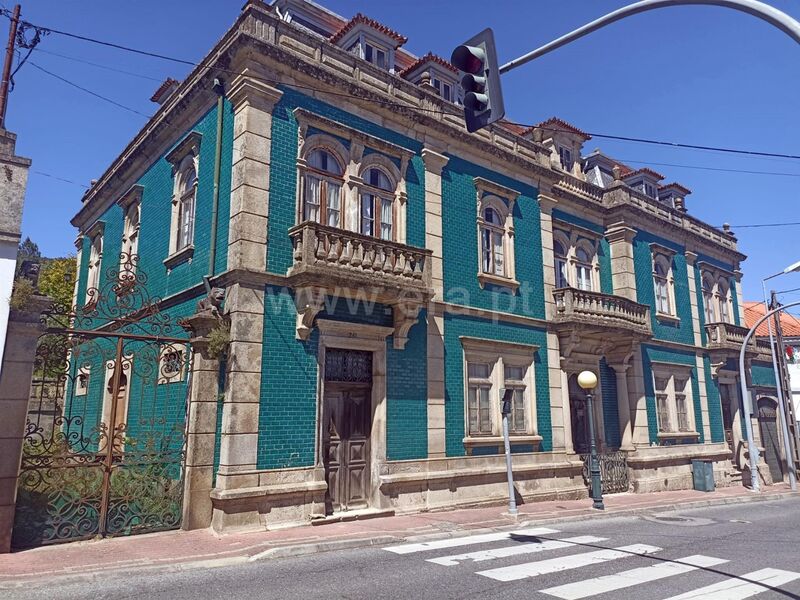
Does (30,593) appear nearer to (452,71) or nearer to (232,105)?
(232,105)

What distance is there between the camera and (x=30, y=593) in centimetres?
666

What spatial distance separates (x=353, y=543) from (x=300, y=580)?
89.8 inches

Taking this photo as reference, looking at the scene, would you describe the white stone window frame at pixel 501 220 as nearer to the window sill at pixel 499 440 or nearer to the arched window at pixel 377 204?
the arched window at pixel 377 204

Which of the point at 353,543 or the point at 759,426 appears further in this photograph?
the point at 759,426

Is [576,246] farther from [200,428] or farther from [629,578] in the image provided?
[200,428]

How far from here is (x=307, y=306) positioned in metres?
11.3

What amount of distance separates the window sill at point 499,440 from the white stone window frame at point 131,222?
10.0 m

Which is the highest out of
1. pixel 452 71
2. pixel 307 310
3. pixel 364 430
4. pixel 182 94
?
pixel 452 71

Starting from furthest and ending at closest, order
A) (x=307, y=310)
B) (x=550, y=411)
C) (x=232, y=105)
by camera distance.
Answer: (x=550, y=411) < (x=232, y=105) < (x=307, y=310)

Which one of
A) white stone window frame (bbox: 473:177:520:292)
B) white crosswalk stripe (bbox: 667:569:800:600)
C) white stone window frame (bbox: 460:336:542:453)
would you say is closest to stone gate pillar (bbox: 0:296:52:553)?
white crosswalk stripe (bbox: 667:569:800:600)

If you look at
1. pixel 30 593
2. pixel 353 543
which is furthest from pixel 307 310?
pixel 30 593

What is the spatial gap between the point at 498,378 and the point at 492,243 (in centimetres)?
367

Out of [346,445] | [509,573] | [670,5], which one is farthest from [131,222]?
[670,5]

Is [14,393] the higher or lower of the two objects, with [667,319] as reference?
lower
